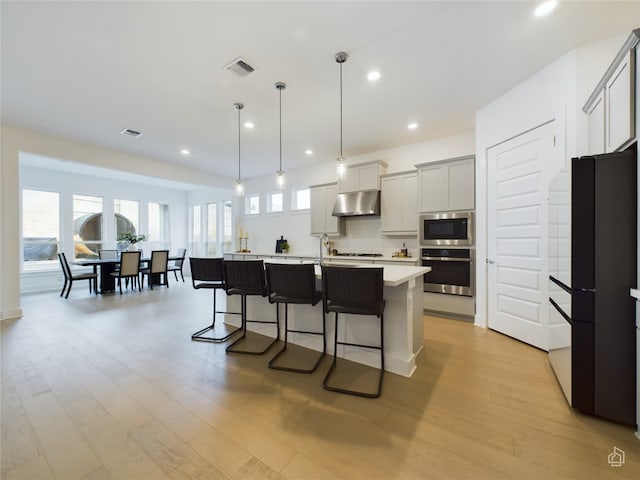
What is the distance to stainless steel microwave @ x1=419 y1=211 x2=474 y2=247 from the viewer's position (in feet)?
12.4

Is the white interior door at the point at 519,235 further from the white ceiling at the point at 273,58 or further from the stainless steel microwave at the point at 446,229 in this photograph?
the white ceiling at the point at 273,58

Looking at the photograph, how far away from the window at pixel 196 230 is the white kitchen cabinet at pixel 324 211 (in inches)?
207

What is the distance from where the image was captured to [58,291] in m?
6.20

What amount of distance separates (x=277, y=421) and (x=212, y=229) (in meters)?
8.07

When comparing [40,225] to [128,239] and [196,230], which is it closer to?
[128,239]

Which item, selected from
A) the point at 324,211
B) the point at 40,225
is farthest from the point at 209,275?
the point at 40,225

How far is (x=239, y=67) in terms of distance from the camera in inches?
103

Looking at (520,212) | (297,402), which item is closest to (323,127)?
(520,212)

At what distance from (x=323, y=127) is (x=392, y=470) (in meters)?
4.04

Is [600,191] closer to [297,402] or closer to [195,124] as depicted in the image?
[297,402]

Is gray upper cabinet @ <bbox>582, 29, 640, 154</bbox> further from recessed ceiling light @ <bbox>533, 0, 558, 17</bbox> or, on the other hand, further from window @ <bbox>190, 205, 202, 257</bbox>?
window @ <bbox>190, 205, 202, 257</bbox>

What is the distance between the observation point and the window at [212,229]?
28.9ft

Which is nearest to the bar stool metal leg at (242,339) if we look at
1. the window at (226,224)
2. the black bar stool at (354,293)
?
the black bar stool at (354,293)

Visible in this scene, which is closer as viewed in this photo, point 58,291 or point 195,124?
point 195,124
